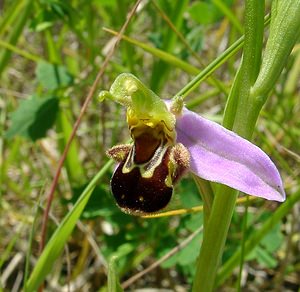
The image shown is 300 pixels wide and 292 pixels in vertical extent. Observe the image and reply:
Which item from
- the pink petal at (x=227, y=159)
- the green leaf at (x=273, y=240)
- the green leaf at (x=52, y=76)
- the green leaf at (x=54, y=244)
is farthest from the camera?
the green leaf at (x=52, y=76)

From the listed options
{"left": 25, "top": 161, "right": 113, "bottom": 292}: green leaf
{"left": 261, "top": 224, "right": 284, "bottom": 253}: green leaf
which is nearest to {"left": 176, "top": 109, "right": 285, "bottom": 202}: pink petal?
{"left": 25, "top": 161, "right": 113, "bottom": 292}: green leaf

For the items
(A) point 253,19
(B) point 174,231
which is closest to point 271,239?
(B) point 174,231

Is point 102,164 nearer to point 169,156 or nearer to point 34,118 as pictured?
point 34,118

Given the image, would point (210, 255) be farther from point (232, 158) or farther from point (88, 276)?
point (88, 276)

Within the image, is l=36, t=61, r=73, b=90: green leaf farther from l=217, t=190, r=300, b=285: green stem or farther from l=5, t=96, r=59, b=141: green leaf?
l=217, t=190, r=300, b=285: green stem

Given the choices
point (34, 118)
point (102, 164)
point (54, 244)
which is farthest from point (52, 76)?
point (54, 244)

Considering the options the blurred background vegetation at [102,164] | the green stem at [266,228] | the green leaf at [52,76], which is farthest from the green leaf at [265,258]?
the green leaf at [52,76]

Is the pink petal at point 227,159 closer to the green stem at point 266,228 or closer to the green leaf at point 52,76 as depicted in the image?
the green stem at point 266,228

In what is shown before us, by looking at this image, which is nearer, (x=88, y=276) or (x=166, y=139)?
(x=166, y=139)
